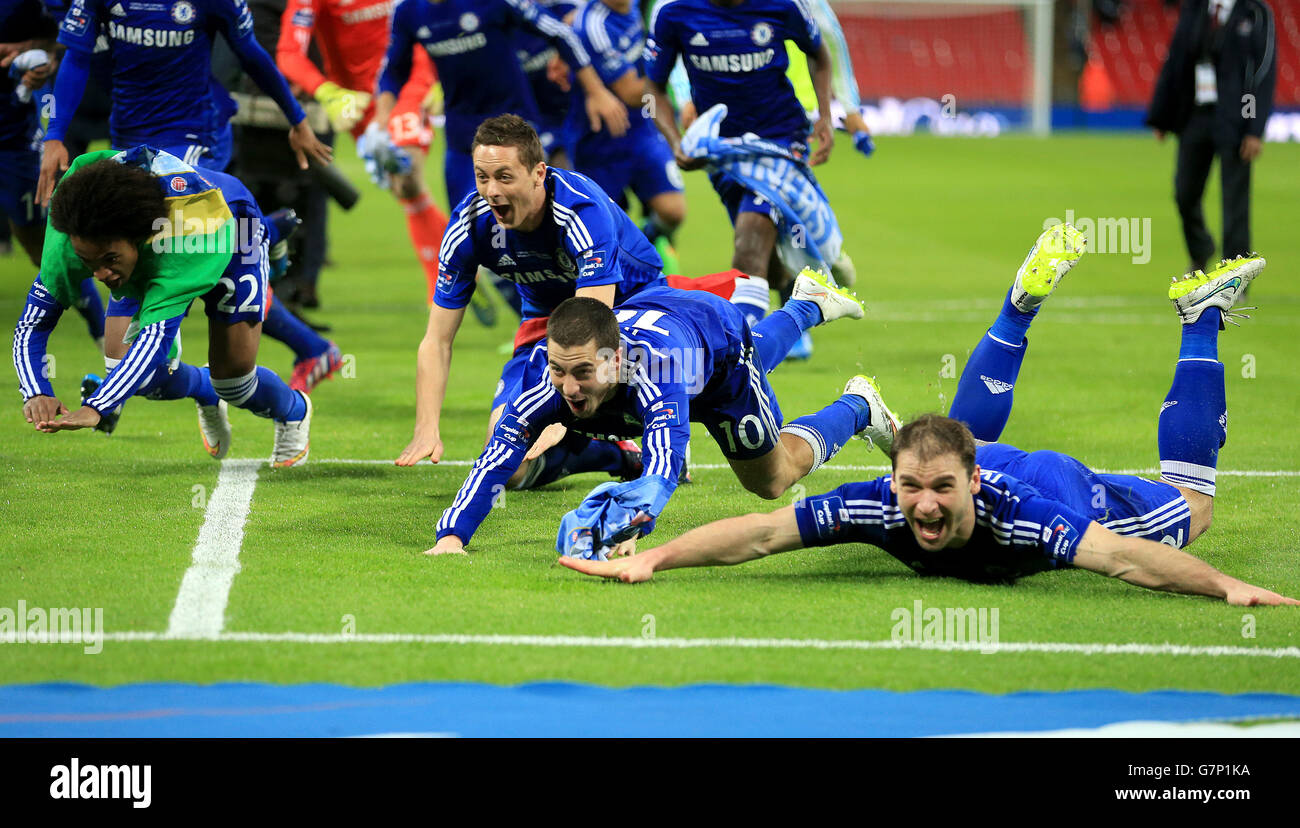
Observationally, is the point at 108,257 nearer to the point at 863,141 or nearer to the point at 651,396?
the point at 651,396

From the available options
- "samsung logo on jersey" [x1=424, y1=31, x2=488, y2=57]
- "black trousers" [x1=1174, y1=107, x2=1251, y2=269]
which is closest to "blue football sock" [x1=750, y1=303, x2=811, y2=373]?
"samsung logo on jersey" [x1=424, y1=31, x2=488, y2=57]

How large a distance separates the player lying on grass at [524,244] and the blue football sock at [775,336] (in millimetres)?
545

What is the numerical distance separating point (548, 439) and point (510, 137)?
143cm

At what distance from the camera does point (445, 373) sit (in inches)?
275

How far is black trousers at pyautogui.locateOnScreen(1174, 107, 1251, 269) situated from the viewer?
544 inches

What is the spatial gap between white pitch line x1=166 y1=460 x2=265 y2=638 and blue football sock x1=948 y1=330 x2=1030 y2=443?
3085 mm

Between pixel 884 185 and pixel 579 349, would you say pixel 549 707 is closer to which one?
pixel 579 349

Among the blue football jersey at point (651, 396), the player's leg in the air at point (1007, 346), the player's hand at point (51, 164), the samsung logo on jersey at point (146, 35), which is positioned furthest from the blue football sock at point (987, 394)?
the player's hand at point (51, 164)

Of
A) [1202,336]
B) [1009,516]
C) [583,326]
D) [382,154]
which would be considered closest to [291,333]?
[382,154]

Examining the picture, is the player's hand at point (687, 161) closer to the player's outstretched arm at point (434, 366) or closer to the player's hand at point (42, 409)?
the player's outstretched arm at point (434, 366)

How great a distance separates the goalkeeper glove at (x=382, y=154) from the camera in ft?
38.6

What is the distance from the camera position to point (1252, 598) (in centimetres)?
553
